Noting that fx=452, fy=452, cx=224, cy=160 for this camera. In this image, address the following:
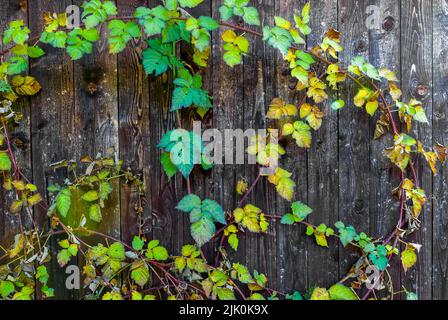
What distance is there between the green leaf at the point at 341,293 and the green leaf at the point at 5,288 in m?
1.38

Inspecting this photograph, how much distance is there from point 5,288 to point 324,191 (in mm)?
1449

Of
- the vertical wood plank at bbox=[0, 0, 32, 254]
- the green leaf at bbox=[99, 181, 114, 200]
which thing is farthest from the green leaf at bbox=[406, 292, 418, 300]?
the vertical wood plank at bbox=[0, 0, 32, 254]

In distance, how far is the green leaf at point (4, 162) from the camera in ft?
6.29

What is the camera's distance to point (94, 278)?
1950 millimetres

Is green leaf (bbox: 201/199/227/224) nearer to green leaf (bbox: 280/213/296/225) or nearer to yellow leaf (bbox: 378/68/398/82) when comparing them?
green leaf (bbox: 280/213/296/225)

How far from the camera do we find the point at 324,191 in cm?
204

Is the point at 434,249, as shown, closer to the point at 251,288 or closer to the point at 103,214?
the point at 251,288

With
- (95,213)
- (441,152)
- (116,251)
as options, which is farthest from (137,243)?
(441,152)

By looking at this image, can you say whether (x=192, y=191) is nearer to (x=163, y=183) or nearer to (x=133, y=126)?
(x=163, y=183)

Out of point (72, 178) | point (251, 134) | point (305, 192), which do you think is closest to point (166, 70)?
point (251, 134)

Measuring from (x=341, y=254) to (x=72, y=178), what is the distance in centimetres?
126

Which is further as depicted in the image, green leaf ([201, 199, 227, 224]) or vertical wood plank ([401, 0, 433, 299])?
vertical wood plank ([401, 0, 433, 299])

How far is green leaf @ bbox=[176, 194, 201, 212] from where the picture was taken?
6.27 ft

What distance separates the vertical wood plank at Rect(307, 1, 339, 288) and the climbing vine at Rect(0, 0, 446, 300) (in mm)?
47
